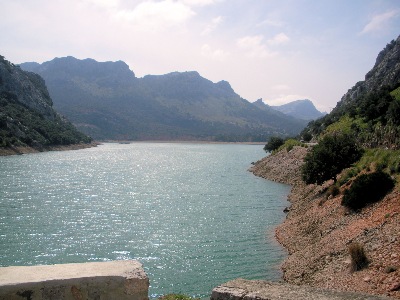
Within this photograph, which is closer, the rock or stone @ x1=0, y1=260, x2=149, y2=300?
stone @ x1=0, y1=260, x2=149, y2=300

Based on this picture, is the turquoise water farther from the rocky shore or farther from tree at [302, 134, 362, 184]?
tree at [302, 134, 362, 184]

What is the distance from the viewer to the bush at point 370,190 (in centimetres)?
2211

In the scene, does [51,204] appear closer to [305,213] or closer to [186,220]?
[186,220]

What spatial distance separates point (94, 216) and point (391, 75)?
72723mm

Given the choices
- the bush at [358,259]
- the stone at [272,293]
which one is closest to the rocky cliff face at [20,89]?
the bush at [358,259]

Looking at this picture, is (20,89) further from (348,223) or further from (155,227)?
(348,223)

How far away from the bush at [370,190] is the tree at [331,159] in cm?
983

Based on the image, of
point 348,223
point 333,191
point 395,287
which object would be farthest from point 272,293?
point 333,191

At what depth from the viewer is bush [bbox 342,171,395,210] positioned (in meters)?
22.1

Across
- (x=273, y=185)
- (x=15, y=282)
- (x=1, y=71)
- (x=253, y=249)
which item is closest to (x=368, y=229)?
(x=253, y=249)

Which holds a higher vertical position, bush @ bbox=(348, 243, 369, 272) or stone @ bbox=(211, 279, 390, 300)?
stone @ bbox=(211, 279, 390, 300)

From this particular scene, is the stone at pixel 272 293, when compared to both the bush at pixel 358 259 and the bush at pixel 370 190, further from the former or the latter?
the bush at pixel 370 190

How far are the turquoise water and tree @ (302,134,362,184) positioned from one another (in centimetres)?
484

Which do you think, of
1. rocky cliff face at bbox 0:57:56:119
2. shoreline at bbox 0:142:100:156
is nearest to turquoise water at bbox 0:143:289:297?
shoreline at bbox 0:142:100:156
